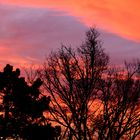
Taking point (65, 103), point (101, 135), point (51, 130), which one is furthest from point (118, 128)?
point (51, 130)

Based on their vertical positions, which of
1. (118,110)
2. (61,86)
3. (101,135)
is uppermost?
(61,86)

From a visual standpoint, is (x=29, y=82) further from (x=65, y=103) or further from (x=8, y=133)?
(x=65, y=103)

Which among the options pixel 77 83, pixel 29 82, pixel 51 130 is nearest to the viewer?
pixel 77 83

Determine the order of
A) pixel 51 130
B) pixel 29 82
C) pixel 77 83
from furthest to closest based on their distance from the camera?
pixel 29 82
pixel 51 130
pixel 77 83

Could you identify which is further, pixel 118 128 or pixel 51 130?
pixel 51 130

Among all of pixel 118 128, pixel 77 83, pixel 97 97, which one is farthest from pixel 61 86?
pixel 118 128

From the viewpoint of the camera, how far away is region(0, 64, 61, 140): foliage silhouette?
37.2m

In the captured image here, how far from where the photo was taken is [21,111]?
37.8 meters

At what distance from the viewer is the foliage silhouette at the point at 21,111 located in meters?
37.2

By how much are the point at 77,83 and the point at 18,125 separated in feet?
37.9

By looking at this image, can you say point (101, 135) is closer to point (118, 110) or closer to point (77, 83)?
point (118, 110)

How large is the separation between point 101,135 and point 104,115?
164cm

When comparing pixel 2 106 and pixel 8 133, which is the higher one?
pixel 2 106

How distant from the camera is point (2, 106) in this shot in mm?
37844
